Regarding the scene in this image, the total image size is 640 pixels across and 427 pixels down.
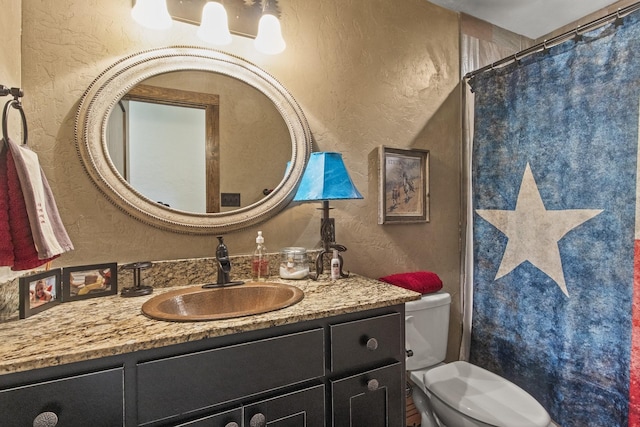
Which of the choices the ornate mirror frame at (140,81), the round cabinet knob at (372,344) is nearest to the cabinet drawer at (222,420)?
the round cabinet knob at (372,344)

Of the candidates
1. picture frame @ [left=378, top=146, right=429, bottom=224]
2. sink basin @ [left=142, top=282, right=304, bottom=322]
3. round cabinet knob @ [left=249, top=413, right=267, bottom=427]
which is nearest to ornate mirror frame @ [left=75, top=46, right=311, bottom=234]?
sink basin @ [left=142, top=282, right=304, bottom=322]

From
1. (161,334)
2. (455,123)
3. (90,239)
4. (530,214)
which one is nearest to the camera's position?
(161,334)

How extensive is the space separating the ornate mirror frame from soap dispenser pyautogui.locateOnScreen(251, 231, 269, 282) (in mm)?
107

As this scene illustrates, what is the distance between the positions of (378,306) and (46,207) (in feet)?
3.43

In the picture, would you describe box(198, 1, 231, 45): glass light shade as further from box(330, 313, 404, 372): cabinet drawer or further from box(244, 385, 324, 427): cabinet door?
box(244, 385, 324, 427): cabinet door

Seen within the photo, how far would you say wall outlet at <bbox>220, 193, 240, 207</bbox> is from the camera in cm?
142

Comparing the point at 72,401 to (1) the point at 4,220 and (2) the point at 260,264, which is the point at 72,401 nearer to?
(1) the point at 4,220

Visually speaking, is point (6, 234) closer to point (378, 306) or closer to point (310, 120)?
point (378, 306)

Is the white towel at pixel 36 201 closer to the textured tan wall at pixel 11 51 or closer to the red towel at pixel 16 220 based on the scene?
the red towel at pixel 16 220

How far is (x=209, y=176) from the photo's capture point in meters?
1.40

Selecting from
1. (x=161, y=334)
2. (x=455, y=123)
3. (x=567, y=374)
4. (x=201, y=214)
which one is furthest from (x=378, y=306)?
(x=455, y=123)

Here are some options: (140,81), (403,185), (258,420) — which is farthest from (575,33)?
(258,420)

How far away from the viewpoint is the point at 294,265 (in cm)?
143

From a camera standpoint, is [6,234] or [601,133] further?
[601,133]
